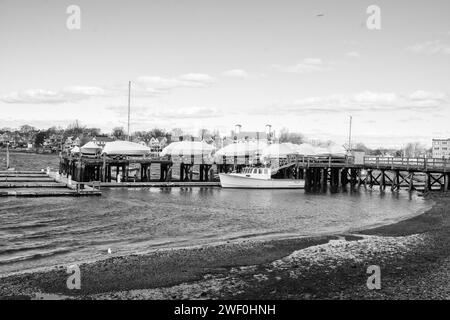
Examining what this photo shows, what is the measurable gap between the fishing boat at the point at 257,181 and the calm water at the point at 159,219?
6.10 metres

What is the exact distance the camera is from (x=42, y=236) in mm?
23312

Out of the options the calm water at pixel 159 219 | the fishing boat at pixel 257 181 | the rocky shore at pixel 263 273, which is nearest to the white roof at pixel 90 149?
the fishing boat at pixel 257 181

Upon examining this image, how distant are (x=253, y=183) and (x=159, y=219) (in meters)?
26.0

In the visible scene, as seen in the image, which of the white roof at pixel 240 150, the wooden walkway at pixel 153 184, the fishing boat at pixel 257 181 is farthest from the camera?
the white roof at pixel 240 150

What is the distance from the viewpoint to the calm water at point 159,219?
69.4 feet

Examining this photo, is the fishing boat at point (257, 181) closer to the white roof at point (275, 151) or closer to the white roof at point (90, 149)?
the white roof at point (275, 151)

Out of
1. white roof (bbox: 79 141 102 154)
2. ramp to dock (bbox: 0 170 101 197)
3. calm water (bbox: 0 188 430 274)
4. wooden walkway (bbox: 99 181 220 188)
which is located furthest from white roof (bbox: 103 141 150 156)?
white roof (bbox: 79 141 102 154)

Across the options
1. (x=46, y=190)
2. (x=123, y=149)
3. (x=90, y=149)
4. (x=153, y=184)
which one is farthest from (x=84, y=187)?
(x=90, y=149)

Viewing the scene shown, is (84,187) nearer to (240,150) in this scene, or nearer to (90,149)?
(240,150)

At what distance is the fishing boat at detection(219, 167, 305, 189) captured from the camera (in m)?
54.5

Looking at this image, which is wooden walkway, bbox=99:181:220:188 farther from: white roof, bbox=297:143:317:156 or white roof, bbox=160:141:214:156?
white roof, bbox=297:143:317:156

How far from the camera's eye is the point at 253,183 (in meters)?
55.0
